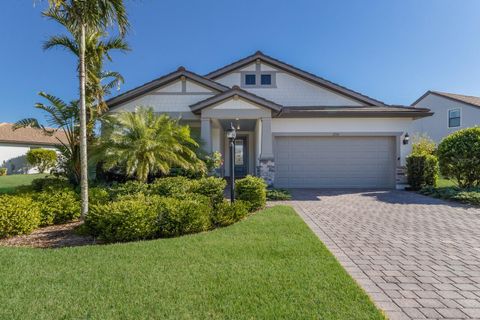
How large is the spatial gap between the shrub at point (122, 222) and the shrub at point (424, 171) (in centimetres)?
1171

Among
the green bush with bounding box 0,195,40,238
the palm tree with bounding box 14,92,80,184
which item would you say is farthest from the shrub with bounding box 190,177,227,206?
the palm tree with bounding box 14,92,80,184

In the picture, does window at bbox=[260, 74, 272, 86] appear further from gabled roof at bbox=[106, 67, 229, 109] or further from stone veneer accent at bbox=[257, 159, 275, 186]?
stone veneer accent at bbox=[257, 159, 275, 186]

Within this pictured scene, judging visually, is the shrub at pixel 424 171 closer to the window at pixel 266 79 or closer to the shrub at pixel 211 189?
the window at pixel 266 79

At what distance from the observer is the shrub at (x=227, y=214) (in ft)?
19.8

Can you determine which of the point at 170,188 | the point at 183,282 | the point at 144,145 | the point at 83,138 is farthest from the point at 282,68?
the point at 183,282

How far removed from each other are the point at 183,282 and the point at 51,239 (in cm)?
378

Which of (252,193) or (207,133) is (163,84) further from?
(252,193)

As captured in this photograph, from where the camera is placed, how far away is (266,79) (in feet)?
48.0

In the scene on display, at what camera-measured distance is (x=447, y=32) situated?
37.3 feet

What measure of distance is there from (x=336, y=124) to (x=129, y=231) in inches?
427

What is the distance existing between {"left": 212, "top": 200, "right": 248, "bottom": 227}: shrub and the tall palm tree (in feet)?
10.1

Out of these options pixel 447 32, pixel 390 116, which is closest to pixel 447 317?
pixel 390 116

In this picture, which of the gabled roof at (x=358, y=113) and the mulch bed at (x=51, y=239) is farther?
the gabled roof at (x=358, y=113)

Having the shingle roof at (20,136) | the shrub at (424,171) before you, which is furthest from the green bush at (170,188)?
the shingle roof at (20,136)
